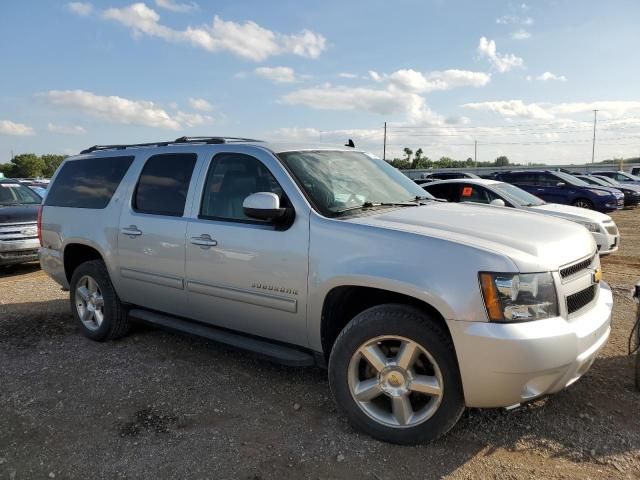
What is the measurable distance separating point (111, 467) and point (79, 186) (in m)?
3.28

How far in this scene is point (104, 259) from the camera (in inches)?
191

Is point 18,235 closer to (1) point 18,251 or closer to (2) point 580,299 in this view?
(1) point 18,251

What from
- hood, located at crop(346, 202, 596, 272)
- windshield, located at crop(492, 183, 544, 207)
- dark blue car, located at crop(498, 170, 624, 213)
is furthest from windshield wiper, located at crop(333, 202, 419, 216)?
dark blue car, located at crop(498, 170, 624, 213)

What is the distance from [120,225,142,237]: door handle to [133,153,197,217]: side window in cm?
17

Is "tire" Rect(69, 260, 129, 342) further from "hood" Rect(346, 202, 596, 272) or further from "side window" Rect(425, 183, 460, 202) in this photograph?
"side window" Rect(425, 183, 460, 202)

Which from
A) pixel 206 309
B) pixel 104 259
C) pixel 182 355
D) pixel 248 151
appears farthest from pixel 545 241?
pixel 104 259

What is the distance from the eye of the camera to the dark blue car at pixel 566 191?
1627 centimetres

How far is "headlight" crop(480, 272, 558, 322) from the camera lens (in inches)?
105

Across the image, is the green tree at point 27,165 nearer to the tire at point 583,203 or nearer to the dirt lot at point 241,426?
the tire at point 583,203

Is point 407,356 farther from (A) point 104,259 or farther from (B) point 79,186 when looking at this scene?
(B) point 79,186

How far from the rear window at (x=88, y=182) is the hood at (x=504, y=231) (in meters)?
2.78

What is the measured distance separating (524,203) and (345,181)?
6841 millimetres

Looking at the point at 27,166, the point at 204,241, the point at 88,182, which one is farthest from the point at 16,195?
the point at 27,166

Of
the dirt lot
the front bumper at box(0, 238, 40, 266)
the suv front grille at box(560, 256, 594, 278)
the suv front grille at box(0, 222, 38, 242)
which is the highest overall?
the suv front grille at box(560, 256, 594, 278)
